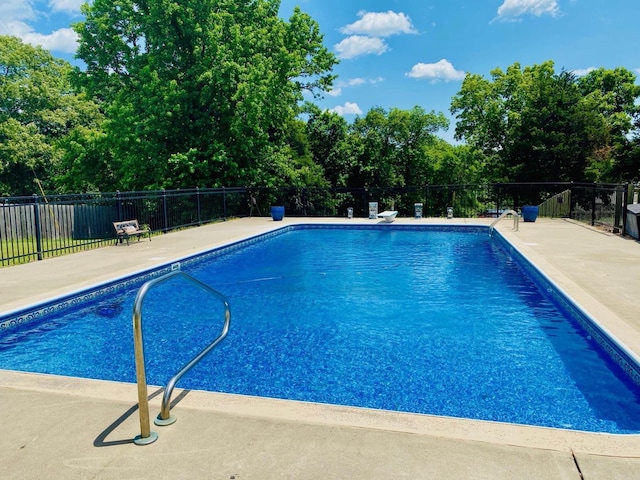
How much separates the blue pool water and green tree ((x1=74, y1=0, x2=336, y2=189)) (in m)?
11.8

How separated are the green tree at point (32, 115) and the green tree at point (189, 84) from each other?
31.9 ft

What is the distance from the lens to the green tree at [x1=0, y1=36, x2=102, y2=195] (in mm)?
29078

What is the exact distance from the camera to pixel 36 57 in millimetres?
32906

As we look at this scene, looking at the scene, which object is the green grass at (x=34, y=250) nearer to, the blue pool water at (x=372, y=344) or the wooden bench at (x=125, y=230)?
the wooden bench at (x=125, y=230)

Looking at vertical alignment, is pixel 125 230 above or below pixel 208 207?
below

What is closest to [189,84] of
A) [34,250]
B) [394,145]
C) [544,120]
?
[34,250]

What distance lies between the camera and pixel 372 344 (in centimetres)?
538

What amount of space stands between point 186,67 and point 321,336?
18.6m

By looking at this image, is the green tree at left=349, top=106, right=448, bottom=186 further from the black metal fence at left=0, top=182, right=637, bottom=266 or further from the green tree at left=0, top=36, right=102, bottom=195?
the green tree at left=0, top=36, right=102, bottom=195

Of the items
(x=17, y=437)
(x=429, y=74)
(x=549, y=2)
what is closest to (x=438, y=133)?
(x=549, y=2)

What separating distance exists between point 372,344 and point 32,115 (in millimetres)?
34709

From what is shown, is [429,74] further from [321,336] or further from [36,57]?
[321,336]

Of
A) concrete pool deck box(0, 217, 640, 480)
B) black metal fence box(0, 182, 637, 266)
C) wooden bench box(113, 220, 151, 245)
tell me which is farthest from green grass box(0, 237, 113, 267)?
concrete pool deck box(0, 217, 640, 480)

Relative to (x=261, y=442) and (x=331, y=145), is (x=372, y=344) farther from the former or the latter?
(x=331, y=145)
